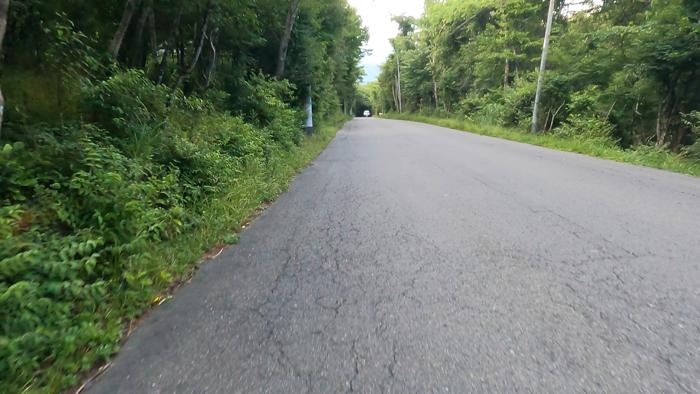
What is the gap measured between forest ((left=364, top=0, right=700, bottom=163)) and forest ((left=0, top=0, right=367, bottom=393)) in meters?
11.1

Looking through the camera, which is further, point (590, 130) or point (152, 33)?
point (590, 130)

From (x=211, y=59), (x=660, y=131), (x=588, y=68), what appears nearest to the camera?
(x=211, y=59)

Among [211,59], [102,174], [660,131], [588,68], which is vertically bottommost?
[660,131]

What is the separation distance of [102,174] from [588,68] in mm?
17582

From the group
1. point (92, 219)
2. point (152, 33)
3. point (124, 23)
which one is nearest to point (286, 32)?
point (152, 33)

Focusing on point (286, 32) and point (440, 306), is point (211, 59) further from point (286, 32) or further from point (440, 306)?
point (440, 306)

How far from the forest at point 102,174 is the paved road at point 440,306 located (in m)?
0.32

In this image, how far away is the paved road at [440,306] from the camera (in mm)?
1931

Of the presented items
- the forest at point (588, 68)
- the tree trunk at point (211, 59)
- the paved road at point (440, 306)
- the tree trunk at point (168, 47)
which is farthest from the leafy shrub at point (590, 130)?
the tree trunk at point (168, 47)

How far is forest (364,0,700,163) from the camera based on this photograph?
36.2 ft

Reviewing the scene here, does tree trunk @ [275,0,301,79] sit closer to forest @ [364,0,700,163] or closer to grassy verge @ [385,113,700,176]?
grassy verge @ [385,113,700,176]

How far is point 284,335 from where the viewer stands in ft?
7.55

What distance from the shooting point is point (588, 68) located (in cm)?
1513

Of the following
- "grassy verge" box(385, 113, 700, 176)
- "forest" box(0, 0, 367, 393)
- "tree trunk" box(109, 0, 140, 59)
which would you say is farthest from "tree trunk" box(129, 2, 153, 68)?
"grassy verge" box(385, 113, 700, 176)
